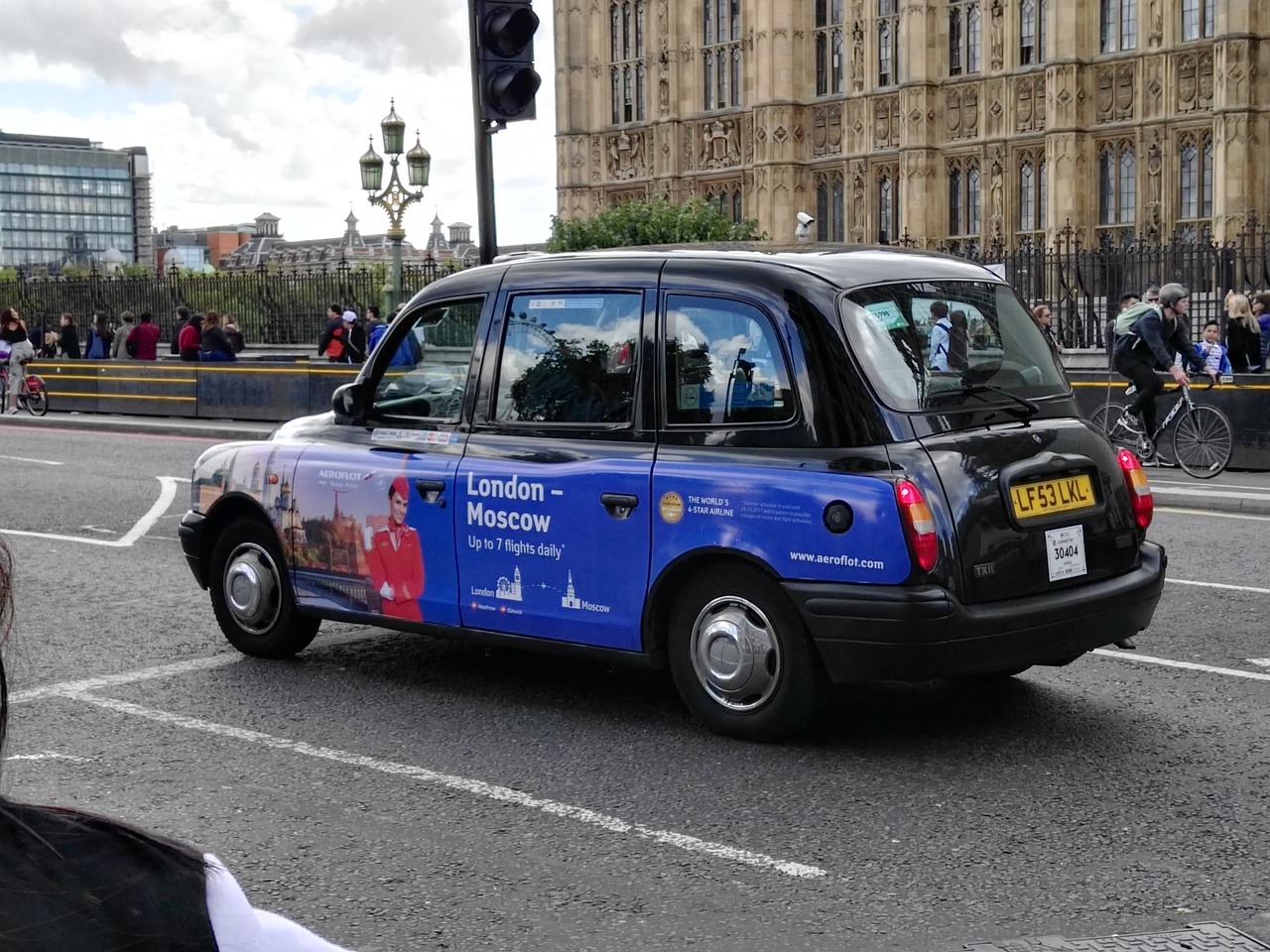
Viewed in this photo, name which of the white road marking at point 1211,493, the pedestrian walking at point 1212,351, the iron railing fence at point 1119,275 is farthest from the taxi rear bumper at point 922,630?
the iron railing fence at point 1119,275

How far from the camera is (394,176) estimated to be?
1145 inches

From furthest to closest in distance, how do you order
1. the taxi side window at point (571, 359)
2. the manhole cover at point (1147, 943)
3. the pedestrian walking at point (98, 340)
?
the pedestrian walking at point (98, 340) < the taxi side window at point (571, 359) < the manhole cover at point (1147, 943)

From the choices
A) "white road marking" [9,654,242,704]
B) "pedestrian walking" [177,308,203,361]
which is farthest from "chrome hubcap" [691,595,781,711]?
"pedestrian walking" [177,308,203,361]

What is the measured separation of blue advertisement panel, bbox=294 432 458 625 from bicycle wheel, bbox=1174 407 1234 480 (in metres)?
10.3

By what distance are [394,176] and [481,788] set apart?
24922 millimetres

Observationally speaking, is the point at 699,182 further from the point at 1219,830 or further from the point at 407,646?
the point at 1219,830

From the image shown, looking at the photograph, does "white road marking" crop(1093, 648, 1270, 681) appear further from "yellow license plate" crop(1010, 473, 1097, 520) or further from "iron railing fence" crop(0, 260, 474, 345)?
"iron railing fence" crop(0, 260, 474, 345)

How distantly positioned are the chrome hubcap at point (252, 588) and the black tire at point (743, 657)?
6.90ft

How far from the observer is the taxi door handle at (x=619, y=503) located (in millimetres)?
5871

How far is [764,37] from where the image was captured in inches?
1651

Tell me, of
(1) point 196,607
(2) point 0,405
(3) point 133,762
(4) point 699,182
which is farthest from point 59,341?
(3) point 133,762

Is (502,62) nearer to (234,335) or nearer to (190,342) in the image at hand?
(190,342)

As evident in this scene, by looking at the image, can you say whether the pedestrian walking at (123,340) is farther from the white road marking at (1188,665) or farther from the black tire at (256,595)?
the white road marking at (1188,665)

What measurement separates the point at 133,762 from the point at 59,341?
2567cm
